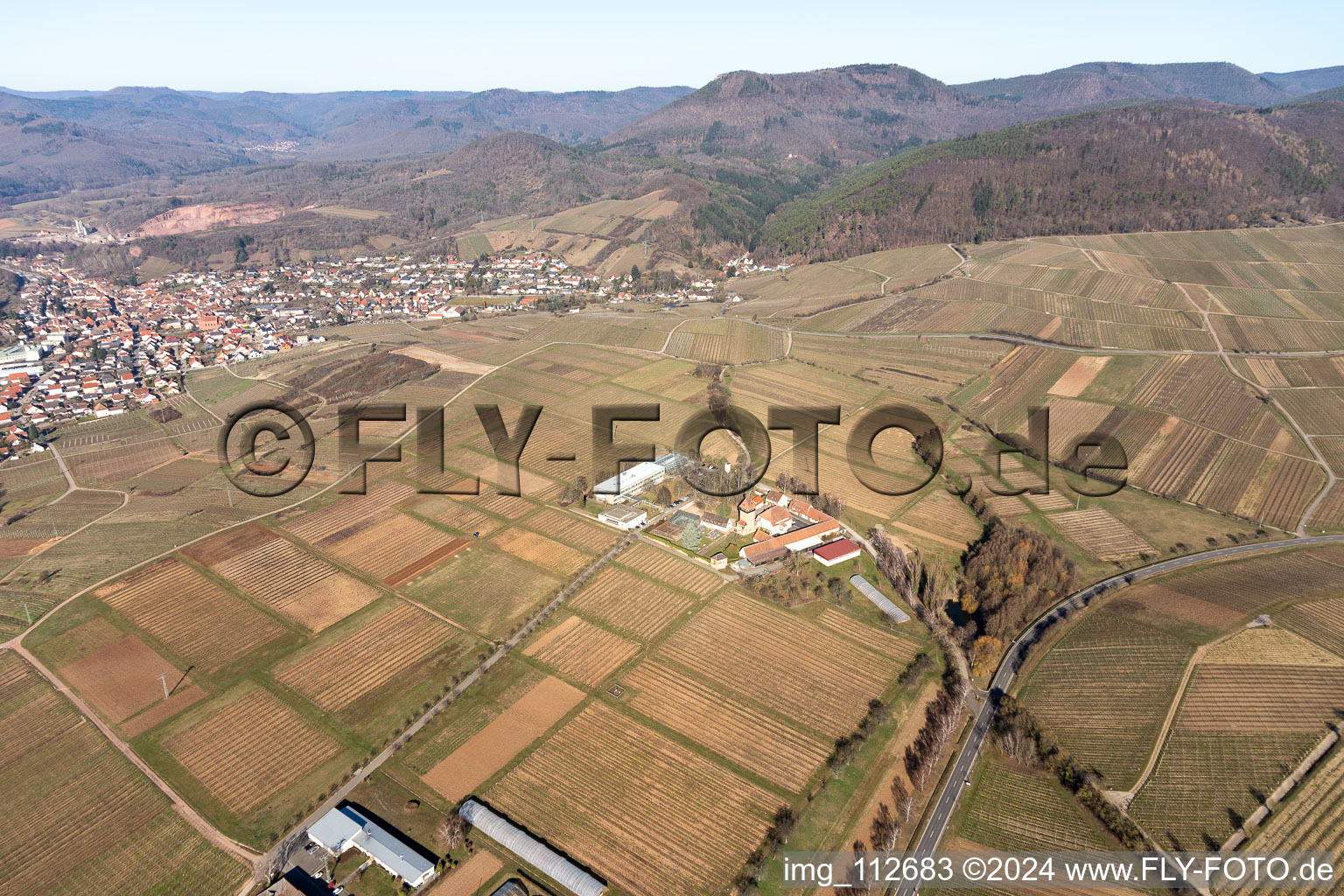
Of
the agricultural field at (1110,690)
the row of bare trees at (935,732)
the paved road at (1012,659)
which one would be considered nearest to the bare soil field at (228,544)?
the row of bare trees at (935,732)

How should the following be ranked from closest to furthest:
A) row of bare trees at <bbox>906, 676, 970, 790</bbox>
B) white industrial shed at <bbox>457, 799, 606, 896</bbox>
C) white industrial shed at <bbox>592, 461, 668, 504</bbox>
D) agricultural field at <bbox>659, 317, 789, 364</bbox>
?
white industrial shed at <bbox>457, 799, 606, 896</bbox> < row of bare trees at <bbox>906, 676, 970, 790</bbox> < white industrial shed at <bbox>592, 461, 668, 504</bbox> < agricultural field at <bbox>659, 317, 789, 364</bbox>

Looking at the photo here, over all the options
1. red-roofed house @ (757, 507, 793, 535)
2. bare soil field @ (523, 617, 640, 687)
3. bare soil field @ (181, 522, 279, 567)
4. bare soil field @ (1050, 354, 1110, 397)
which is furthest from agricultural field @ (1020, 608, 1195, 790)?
bare soil field @ (181, 522, 279, 567)

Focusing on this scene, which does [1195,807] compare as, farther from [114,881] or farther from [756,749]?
[114,881]

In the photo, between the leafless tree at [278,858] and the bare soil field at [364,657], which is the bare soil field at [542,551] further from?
the leafless tree at [278,858]

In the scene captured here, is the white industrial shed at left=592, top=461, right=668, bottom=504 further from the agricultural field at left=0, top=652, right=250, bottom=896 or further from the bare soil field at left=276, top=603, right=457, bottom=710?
the agricultural field at left=0, top=652, right=250, bottom=896

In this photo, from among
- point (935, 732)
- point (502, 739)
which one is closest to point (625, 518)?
point (502, 739)

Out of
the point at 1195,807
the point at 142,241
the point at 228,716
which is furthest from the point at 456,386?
the point at 142,241
